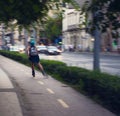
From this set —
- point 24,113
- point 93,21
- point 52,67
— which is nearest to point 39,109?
point 24,113

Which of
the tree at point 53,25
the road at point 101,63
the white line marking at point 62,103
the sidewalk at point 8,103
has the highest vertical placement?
the tree at point 53,25

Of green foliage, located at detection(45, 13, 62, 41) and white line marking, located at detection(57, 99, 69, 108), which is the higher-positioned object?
green foliage, located at detection(45, 13, 62, 41)

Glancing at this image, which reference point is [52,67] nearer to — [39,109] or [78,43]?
[39,109]

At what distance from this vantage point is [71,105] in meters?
13.4

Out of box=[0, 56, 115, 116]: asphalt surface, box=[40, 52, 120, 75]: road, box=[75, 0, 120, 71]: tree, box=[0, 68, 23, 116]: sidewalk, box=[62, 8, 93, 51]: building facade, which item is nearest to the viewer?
box=[0, 68, 23, 116]: sidewalk

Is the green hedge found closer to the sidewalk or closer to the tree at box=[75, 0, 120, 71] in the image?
the tree at box=[75, 0, 120, 71]

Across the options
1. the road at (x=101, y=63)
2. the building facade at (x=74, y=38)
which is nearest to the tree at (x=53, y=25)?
the road at (x=101, y=63)

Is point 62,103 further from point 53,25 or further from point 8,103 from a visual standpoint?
point 53,25

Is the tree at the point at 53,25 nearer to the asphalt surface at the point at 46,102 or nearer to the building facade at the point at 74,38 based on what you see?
the asphalt surface at the point at 46,102

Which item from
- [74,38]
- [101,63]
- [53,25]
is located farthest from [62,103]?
[74,38]

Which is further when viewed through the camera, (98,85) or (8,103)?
(98,85)

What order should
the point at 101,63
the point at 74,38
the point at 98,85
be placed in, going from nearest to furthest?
the point at 98,85 → the point at 101,63 → the point at 74,38

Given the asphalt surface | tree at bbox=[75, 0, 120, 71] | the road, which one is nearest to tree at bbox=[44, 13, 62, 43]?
the asphalt surface

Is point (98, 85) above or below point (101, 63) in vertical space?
above
